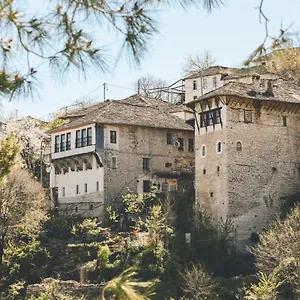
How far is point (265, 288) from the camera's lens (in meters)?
37.1

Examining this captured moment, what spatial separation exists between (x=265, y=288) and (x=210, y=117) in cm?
1318

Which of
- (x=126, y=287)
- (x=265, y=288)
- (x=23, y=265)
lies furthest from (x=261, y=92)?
(x=126, y=287)

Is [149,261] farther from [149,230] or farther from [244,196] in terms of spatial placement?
[244,196]

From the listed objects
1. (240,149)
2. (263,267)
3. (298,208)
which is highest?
(240,149)

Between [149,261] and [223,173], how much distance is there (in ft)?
20.1

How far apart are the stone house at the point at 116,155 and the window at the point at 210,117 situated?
592 centimetres

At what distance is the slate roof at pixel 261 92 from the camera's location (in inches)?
1849

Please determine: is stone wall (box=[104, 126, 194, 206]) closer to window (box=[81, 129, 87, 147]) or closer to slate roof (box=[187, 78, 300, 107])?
window (box=[81, 129, 87, 147])

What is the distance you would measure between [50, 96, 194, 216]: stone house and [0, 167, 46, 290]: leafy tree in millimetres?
4076

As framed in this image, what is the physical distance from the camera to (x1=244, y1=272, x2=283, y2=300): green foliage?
121 ft

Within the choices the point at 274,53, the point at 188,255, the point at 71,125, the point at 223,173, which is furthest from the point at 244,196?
the point at 274,53

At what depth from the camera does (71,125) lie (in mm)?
54812

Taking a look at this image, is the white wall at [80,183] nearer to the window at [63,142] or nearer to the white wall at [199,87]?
the window at [63,142]

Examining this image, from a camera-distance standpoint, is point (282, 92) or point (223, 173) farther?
point (282, 92)
